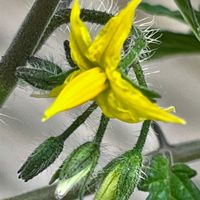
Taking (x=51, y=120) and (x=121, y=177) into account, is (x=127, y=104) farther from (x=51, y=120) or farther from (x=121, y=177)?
(x=51, y=120)

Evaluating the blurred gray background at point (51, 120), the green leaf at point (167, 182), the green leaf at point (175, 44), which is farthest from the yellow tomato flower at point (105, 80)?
the blurred gray background at point (51, 120)

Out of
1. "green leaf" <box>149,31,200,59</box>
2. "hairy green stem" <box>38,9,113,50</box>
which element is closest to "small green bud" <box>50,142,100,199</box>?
"hairy green stem" <box>38,9,113,50</box>

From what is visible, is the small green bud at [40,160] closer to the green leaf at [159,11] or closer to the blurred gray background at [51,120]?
the green leaf at [159,11]

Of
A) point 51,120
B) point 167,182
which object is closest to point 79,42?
point 167,182

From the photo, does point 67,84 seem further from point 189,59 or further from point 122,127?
point 189,59

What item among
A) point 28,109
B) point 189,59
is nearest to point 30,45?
point 28,109

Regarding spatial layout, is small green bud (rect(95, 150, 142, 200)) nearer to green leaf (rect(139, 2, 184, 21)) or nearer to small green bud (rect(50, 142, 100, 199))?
small green bud (rect(50, 142, 100, 199))
